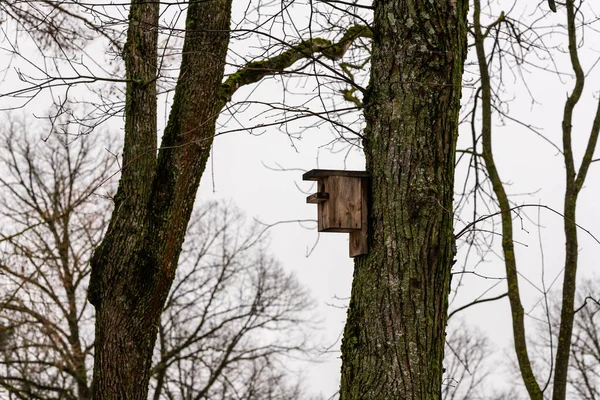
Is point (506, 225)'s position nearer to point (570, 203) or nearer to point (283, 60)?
point (570, 203)

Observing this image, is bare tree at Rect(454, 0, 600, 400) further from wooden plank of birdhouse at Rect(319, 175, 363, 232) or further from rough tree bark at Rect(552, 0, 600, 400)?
wooden plank of birdhouse at Rect(319, 175, 363, 232)

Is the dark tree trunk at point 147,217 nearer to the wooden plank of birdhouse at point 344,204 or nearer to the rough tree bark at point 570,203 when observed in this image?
the wooden plank of birdhouse at point 344,204

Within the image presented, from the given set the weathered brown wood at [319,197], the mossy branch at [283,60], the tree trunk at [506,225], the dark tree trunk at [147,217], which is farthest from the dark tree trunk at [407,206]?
the tree trunk at [506,225]

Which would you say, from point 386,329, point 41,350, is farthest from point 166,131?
point 41,350

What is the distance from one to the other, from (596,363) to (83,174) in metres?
13.3

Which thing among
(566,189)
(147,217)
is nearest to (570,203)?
(566,189)

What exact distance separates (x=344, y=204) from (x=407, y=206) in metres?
0.32

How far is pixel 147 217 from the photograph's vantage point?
5508mm

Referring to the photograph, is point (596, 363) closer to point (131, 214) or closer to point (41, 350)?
point (41, 350)

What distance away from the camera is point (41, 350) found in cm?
1325

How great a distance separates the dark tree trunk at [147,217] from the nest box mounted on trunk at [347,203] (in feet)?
5.85

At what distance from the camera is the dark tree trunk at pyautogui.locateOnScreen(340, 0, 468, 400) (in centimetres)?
353

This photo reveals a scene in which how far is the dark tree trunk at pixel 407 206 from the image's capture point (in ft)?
11.6

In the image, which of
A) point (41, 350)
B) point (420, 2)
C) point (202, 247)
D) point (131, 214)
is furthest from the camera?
point (202, 247)
